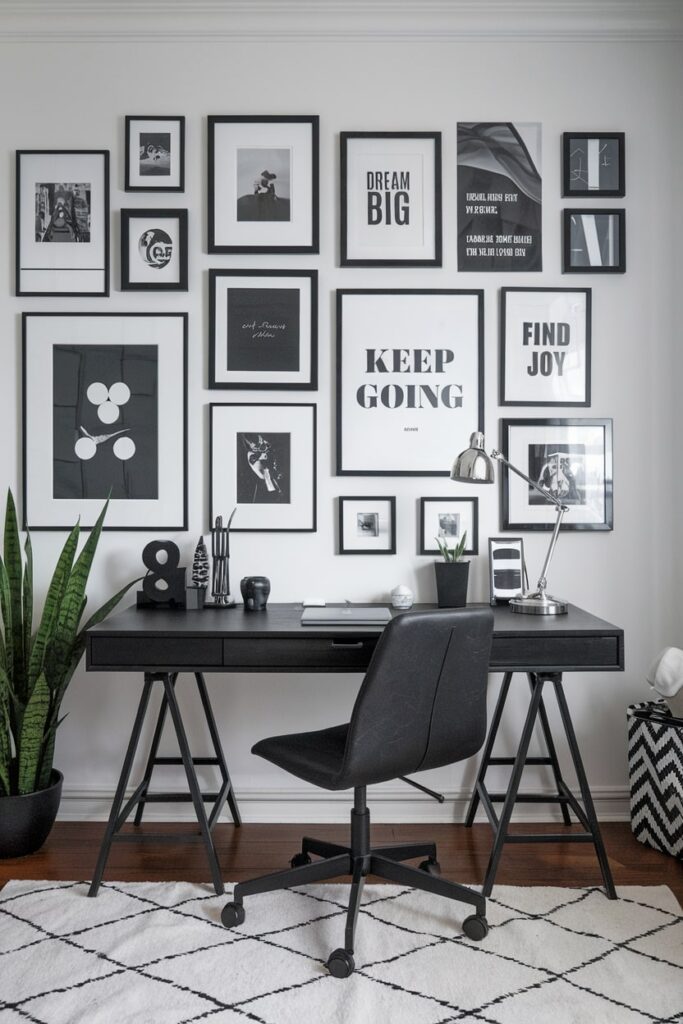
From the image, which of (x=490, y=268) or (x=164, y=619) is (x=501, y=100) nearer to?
(x=490, y=268)

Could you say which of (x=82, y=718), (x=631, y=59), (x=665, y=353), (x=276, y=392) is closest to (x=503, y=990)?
(x=82, y=718)

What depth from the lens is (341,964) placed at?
6.47ft

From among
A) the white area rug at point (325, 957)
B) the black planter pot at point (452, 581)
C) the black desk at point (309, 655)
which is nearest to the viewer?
the white area rug at point (325, 957)

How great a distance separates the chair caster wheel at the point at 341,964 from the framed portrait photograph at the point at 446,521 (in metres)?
1.42

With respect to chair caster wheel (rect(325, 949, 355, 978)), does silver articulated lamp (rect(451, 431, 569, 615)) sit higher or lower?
higher

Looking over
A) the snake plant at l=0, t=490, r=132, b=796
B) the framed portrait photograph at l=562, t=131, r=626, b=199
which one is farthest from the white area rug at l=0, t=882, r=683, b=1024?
the framed portrait photograph at l=562, t=131, r=626, b=199

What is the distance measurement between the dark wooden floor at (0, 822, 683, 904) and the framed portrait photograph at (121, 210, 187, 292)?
1.93 m

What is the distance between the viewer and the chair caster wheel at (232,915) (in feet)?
7.21

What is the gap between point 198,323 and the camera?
300 cm

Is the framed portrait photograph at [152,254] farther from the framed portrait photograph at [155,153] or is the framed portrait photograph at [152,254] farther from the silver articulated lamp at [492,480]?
the silver articulated lamp at [492,480]

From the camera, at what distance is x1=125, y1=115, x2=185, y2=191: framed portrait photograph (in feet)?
9.73

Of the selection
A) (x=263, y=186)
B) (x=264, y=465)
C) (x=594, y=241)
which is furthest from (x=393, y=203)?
(x=264, y=465)

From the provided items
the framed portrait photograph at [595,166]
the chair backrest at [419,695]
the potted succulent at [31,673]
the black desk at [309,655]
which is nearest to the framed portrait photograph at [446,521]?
the black desk at [309,655]

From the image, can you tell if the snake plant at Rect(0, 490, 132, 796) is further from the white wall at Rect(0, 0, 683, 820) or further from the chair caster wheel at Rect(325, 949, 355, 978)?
the chair caster wheel at Rect(325, 949, 355, 978)
